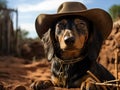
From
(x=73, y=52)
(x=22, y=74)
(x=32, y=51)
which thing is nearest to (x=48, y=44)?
(x=73, y=52)

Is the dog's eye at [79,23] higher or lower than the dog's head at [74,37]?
higher

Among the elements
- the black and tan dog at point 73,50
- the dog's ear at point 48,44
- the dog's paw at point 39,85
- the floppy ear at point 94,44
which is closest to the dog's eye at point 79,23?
the black and tan dog at point 73,50

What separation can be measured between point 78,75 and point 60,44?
390 millimetres

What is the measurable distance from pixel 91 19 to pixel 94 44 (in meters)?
0.31

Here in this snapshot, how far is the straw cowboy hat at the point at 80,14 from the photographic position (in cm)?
436

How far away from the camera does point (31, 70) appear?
18.1 metres

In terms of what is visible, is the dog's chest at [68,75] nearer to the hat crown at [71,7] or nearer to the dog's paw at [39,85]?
the dog's paw at [39,85]

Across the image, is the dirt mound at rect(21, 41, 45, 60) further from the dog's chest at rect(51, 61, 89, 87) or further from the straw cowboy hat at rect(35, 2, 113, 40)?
the dog's chest at rect(51, 61, 89, 87)

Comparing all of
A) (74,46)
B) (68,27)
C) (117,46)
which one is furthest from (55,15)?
(117,46)

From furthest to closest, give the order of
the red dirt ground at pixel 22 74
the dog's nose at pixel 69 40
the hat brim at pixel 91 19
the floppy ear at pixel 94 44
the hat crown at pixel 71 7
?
the red dirt ground at pixel 22 74
the hat crown at pixel 71 7
the hat brim at pixel 91 19
the floppy ear at pixel 94 44
the dog's nose at pixel 69 40

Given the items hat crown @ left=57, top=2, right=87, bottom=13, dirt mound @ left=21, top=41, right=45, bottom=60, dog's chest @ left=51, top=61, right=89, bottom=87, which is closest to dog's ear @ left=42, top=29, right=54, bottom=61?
dog's chest @ left=51, top=61, right=89, bottom=87

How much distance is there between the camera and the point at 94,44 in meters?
4.37

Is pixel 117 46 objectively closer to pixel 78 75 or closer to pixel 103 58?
pixel 103 58

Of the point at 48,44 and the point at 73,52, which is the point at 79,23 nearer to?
the point at 73,52
